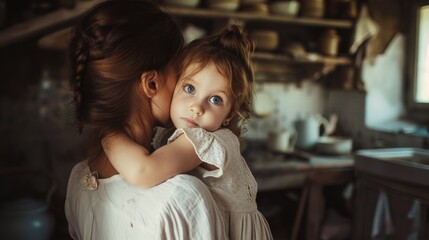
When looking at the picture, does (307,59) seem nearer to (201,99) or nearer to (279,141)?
(279,141)

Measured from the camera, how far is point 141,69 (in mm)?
634

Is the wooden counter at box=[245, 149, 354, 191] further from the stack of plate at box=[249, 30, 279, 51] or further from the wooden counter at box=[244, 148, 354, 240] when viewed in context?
the stack of plate at box=[249, 30, 279, 51]

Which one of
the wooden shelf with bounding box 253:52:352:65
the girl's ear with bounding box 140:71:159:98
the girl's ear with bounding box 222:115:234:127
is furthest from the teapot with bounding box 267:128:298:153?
the girl's ear with bounding box 140:71:159:98

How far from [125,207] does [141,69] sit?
0.22 metres

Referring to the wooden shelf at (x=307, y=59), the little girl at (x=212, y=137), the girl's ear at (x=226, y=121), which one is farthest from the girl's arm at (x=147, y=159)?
the wooden shelf at (x=307, y=59)

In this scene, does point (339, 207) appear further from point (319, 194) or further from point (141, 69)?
point (141, 69)

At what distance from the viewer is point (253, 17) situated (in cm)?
266

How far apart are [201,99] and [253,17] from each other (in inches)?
83.2

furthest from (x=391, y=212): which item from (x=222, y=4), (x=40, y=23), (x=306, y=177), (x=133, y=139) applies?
(x=40, y=23)

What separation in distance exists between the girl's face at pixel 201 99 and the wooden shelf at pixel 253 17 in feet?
5.74

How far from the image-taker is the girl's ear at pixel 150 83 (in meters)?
0.65

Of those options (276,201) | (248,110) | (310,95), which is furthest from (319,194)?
(248,110)

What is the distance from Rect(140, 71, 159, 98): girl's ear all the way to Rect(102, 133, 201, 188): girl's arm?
0.08m

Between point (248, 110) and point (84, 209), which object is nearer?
point (84, 209)
